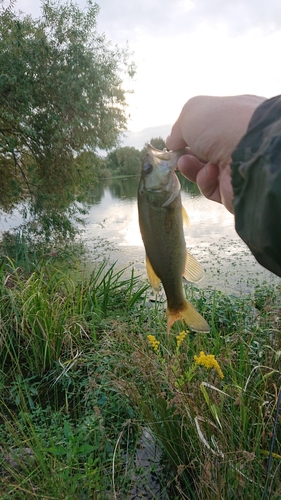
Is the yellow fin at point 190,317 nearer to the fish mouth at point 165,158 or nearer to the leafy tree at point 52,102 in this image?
the fish mouth at point 165,158

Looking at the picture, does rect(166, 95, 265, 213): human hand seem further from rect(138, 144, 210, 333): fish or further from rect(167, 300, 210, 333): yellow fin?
rect(167, 300, 210, 333): yellow fin

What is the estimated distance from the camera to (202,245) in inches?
369

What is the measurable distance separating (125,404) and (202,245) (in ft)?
22.2

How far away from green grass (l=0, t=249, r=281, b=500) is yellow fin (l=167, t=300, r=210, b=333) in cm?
32

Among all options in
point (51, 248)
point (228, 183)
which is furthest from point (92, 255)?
point (228, 183)

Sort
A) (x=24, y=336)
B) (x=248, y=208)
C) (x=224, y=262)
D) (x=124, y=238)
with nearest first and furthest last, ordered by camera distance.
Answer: (x=248, y=208), (x=24, y=336), (x=224, y=262), (x=124, y=238)

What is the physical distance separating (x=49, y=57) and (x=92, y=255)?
458 centimetres

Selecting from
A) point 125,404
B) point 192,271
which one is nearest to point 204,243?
point 125,404

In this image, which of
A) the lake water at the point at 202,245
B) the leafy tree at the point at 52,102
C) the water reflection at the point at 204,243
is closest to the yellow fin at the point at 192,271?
the water reflection at the point at 204,243

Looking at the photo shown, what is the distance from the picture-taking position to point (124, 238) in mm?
10742

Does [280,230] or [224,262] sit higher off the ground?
[280,230]

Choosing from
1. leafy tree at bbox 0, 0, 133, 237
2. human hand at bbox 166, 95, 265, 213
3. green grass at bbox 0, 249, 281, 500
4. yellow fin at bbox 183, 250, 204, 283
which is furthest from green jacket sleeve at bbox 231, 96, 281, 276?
leafy tree at bbox 0, 0, 133, 237

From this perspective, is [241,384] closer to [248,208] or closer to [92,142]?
[248,208]

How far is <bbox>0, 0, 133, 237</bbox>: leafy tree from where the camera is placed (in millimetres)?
8172
